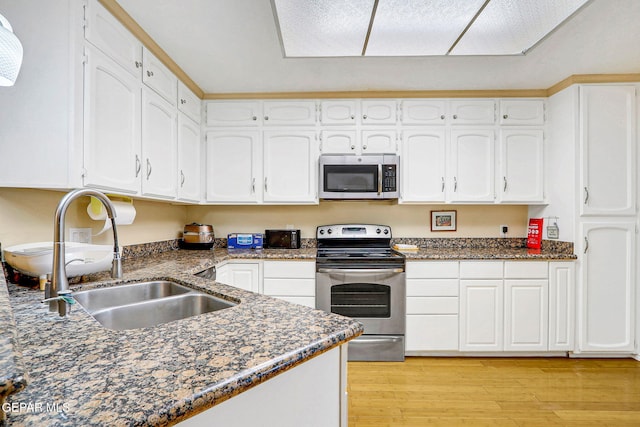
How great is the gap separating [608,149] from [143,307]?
3.34 meters

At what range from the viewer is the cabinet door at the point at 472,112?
2.78 m

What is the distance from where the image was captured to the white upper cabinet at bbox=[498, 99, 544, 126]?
2.77 meters

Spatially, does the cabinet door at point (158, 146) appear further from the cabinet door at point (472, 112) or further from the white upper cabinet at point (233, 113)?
the cabinet door at point (472, 112)

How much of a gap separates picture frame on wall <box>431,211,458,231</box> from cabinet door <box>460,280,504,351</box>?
688 mm

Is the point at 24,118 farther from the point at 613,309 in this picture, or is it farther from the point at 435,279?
the point at 613,309

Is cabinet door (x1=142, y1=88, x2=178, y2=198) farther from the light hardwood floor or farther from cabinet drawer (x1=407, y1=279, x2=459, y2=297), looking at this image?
cabinet drawer (x1=407, y1=279, x2=459, y2=297)

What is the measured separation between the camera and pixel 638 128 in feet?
8.04

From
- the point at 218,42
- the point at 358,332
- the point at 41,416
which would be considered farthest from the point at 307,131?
the point at 41,416

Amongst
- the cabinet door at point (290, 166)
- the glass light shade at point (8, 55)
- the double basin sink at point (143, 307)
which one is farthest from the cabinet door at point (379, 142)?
the glass light shade at point (8, 55)

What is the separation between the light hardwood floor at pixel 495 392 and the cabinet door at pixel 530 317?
131mm

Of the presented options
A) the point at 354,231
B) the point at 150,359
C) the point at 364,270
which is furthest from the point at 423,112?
the point at 150,359

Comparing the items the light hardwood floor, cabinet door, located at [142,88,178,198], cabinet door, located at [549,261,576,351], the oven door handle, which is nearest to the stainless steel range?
the oven door handle

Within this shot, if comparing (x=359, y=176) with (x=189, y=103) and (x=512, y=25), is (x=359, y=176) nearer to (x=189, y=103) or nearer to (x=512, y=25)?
(x=512, y=25)

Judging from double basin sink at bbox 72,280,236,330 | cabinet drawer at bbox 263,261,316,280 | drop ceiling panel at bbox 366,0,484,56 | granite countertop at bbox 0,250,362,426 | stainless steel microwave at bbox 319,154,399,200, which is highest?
drop ceiling panel at bbox 366,0,484,56
